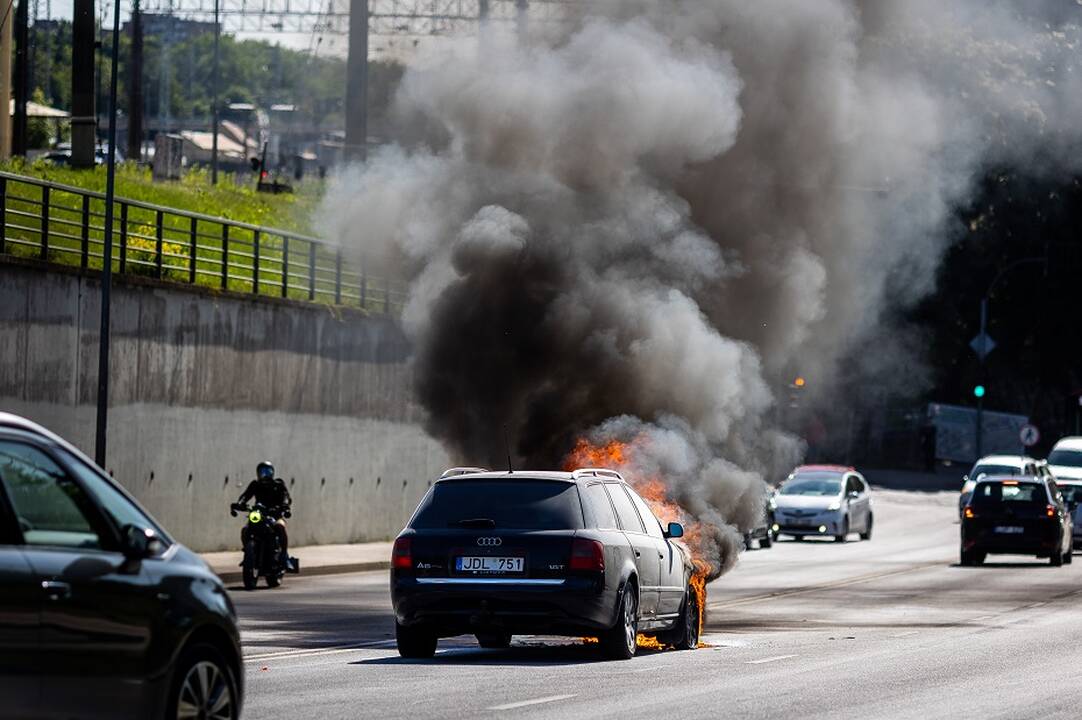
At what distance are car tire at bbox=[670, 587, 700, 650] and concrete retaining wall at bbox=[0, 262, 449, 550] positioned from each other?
1252 cm

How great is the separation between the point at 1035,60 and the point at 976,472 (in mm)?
9636

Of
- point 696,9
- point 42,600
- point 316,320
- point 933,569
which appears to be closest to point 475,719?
point 42,600

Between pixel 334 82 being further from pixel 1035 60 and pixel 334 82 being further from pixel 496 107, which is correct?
pixel 496 107

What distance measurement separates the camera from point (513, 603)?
1611 centimetres

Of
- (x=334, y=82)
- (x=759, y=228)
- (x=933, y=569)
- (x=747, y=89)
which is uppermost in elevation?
(x=334, y=82)

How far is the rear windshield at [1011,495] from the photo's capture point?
35.8 m

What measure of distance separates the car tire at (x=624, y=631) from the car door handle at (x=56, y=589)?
8.85m

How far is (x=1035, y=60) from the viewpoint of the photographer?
143ft

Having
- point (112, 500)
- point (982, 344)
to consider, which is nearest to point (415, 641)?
point (112, 500)

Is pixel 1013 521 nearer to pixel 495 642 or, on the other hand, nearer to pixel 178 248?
pixel 178 248

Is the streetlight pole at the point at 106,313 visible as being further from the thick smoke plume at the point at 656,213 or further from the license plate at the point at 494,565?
the license plate at the point at 494,565

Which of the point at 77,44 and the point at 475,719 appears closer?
the point at 475,719

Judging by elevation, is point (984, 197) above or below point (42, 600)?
above

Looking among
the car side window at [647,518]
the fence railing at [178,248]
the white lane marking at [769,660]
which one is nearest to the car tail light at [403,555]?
the car side window at [647,518]
